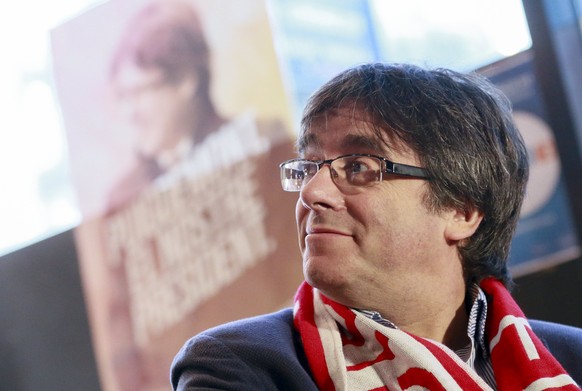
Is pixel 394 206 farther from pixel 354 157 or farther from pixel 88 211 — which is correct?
pixel 88 211

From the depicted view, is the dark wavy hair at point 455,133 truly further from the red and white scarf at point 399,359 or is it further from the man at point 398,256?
the red and white scarf at point 399,359

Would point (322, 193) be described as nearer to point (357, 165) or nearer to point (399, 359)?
point (357, 165)

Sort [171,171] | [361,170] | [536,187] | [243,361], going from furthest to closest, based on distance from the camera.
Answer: [171,171]
[536,187]
[361,170]
[243,361]

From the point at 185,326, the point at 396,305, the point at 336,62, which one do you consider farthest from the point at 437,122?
the point at 185,326

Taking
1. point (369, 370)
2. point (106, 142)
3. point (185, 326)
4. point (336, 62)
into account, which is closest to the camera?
point (369, 370)

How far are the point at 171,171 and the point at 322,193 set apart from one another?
253 centimetres

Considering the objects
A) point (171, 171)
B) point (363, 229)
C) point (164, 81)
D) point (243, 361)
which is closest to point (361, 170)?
point (363, 229)

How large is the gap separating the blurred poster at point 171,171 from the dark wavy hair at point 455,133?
1709 mm

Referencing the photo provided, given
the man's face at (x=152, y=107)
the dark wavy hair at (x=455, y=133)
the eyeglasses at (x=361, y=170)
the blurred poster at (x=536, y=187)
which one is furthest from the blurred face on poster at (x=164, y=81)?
the eyeglasses at (x=361, y=170)

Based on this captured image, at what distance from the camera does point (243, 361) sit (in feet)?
4.82

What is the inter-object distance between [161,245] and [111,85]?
2.96 feet

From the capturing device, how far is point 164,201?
4039 mm

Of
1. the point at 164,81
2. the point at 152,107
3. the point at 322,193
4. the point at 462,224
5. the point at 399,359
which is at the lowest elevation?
the point at 399,359

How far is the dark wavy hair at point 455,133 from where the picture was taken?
1610 mm
